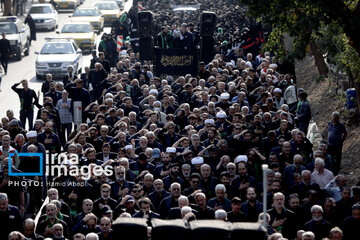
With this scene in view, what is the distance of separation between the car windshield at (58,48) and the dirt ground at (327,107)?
817cm

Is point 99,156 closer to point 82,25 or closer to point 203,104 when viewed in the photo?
point 203,104

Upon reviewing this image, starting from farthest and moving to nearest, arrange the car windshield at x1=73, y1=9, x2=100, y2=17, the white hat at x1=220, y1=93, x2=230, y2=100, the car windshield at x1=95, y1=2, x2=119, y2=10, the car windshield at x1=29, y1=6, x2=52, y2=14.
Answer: the car windshield at x1=95, y1=2, x2=119, y2=10 < the car windshield at x1=29, y1=6, x2=52, y2=14 < the car windshield at x1=73, y1=9, x2=100, y2=17 < the white hat at x1=220, y1=93, x2=230, y2=100

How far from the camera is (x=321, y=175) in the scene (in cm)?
1423

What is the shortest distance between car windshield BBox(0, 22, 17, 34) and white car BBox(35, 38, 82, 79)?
459cm

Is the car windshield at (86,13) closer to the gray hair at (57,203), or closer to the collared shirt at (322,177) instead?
the collared shirt at (322,177)

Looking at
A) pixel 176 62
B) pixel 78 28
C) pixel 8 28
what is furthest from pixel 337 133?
pixel 78 28

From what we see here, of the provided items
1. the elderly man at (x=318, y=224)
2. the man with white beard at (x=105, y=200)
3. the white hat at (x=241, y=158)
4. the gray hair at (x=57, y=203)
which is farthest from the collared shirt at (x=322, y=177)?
the gray hair at (x=57, y=203)

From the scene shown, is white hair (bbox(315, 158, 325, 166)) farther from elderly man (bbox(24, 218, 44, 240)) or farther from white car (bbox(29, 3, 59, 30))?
white car (bbox(29, 3, 59, 30))

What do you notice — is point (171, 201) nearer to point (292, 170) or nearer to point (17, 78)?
point (292, 170)

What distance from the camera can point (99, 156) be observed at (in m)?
16.0

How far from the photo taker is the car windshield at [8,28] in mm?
35812

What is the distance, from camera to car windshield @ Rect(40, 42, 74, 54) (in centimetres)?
3117

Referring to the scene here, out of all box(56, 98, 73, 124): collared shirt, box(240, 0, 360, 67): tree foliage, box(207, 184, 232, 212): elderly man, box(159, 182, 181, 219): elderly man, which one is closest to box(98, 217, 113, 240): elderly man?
box(159, 182, 181, 219): elderly man

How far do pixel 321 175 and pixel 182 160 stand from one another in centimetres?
243
